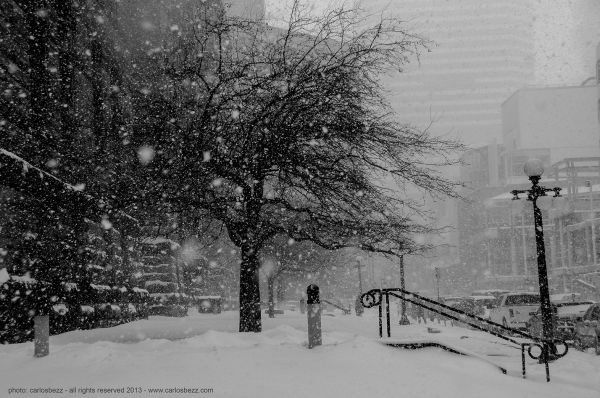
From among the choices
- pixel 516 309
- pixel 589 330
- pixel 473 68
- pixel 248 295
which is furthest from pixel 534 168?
pixel 473 68

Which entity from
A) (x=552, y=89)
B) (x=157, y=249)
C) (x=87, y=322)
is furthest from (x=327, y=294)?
(x=552, y=89)

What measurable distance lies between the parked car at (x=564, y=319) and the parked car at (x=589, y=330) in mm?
433

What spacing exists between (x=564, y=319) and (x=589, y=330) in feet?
6.71

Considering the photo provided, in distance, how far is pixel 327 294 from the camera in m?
64.6

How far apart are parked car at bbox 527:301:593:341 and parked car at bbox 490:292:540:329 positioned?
178cm

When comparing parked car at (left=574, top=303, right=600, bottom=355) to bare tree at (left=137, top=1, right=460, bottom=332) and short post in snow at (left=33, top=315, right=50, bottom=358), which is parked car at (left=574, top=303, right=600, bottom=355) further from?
short post in snow at (left=33, top=315, right=50, bottom=358)

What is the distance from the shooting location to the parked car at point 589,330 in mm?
14273

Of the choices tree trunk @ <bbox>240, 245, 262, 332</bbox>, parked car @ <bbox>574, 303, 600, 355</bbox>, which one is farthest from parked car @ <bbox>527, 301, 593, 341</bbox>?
tree trunk @ <bbox>240, 245, 262, 332</bbox>

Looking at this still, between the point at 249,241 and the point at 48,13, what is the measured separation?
25.6 feet

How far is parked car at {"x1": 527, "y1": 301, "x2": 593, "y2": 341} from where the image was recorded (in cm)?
1610

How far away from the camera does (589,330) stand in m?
14.7

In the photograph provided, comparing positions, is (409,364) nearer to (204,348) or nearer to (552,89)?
(204,348)

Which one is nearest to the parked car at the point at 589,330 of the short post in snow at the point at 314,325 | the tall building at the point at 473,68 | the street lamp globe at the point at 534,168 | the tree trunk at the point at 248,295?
the street lamp globe at the point at 534,168

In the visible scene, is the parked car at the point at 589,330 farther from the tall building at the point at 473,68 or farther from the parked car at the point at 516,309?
the tall building at the point at 473,68
